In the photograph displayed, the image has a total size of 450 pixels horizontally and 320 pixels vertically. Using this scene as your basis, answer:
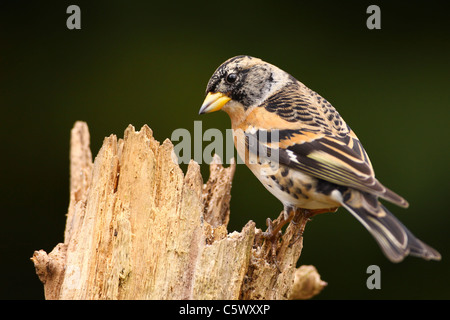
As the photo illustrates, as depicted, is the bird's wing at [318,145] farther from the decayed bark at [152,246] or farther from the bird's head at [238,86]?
the decayed bark at [152,246]

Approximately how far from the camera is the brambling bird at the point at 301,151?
1.99 m

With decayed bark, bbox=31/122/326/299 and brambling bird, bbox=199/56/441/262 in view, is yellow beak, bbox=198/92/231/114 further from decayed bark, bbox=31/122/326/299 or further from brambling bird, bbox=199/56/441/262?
decayed bark, bbox=31/122/326/299

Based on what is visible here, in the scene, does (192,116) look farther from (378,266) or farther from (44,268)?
(44,268)

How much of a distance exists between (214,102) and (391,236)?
1003 mm

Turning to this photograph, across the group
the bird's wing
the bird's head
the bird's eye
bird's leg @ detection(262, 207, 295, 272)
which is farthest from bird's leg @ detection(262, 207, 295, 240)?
the bird's eye

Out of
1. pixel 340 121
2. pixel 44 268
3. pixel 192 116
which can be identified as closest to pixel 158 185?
pixel 44 268

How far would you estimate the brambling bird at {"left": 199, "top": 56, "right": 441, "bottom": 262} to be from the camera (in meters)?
1.99

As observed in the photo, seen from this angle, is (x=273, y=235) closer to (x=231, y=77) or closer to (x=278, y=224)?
(x=278, y=224)

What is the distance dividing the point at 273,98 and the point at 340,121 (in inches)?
12.8

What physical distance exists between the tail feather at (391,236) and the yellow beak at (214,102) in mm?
788

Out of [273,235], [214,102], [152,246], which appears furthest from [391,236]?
Answer: [214,102]

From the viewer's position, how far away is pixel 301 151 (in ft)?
7.29

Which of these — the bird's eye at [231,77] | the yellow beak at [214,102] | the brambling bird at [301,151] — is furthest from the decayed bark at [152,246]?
the bird's eye at [231,77]

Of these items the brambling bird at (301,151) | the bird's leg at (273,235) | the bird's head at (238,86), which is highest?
the bird's head at (238,86)
